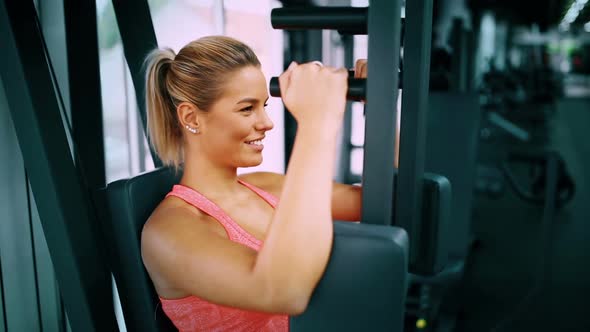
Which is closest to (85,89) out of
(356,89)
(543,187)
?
(356,89)

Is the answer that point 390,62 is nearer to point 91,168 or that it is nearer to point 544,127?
point 91,168

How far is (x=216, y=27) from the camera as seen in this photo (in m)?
2.06

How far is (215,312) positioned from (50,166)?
1.21ft

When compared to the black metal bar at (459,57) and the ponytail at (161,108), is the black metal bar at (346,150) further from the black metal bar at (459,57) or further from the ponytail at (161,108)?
the ponytail at (161,108)

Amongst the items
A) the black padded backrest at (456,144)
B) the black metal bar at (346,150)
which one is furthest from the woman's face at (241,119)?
the black metal bar at (346,150)

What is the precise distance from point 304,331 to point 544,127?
28.9ft

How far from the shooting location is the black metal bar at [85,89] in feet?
3.37

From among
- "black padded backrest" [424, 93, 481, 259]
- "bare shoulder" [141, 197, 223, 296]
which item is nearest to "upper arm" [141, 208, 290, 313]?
"bare shoulder" [141, 197, 223, 296]

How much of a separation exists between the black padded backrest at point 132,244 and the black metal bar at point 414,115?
468mm

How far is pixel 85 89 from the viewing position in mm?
1067

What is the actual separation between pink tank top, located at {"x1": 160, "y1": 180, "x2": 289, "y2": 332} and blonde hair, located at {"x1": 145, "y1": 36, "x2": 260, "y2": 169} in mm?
128

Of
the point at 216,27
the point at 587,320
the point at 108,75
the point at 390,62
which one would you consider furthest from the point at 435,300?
the point at 390,62

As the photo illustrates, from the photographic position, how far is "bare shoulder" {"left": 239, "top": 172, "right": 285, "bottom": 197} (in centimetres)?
117

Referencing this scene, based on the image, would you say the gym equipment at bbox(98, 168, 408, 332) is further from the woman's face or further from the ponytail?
the ponytail
